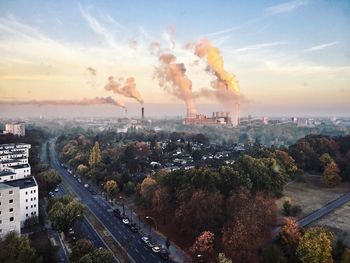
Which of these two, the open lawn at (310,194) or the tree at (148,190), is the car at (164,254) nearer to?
the tree at (148,190)

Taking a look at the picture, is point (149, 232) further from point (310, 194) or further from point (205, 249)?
point (310, 194)

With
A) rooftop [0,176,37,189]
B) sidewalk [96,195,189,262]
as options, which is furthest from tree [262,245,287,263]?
rooftop [0,176,37,189]

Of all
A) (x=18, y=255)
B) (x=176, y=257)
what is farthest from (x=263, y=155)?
(x=18, y=255)

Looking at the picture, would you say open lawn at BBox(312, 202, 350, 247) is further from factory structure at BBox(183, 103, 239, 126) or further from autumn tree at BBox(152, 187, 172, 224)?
factory structure at BBox(183, 103, 239, 126)

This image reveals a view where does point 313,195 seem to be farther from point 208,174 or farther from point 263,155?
point 208,174

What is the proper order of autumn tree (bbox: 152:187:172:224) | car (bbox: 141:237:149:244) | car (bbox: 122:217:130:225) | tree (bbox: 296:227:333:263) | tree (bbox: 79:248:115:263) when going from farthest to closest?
car (bbox: 122:217:130:225) → autumn tree (bbox: 152:187:172:224) → car (bbox: 141:237:149:244) → tree (bbox: 79:248:115:263) → tree (bbox: 296:227:333:263)

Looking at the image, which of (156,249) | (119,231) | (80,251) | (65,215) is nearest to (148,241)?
(156,249)
